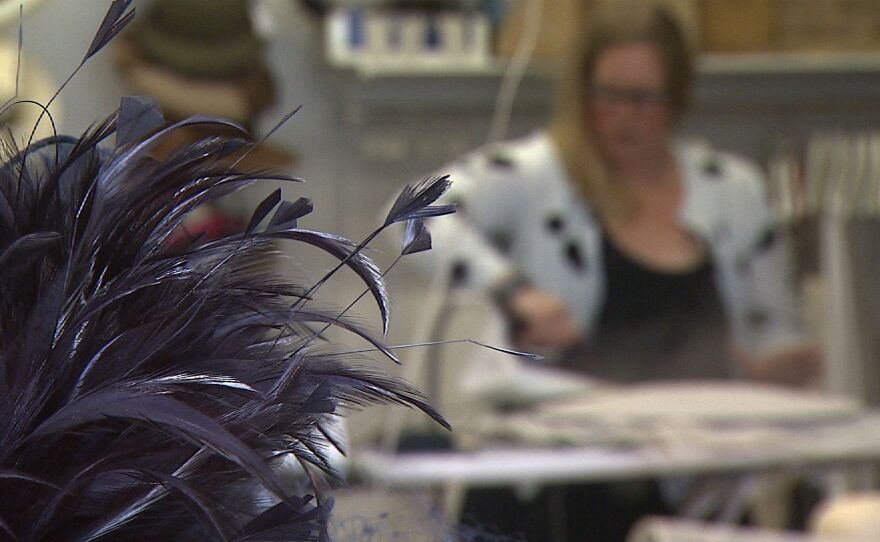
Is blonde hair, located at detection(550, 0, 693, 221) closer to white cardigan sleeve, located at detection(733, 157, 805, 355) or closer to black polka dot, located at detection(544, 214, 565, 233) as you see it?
black polka dot, located at detection(544, 214, 565, 233)

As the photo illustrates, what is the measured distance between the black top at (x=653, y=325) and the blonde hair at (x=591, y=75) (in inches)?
3.6

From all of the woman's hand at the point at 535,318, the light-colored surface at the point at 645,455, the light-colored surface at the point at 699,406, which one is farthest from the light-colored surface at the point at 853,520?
the woman's hand at the point at 535,318

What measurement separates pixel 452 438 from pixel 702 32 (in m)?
1.28

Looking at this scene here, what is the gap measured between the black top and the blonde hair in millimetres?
93

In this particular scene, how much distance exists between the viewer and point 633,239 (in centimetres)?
181

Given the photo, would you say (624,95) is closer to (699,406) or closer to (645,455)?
(699,406)

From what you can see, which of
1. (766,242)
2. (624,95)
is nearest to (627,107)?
(624,95)

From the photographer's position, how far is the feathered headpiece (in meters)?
0.30

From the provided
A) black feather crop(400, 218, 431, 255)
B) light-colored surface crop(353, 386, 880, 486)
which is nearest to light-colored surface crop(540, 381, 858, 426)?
light-colored surface crop(353, 386, 880, 486)

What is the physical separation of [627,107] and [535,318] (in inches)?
16.2

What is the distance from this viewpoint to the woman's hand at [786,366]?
188 centimetres

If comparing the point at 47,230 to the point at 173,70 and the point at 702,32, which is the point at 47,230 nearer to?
the point at 173,70

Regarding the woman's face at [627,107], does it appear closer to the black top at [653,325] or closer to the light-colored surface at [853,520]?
the black top at [653,325]

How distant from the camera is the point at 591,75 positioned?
6.27 feet
